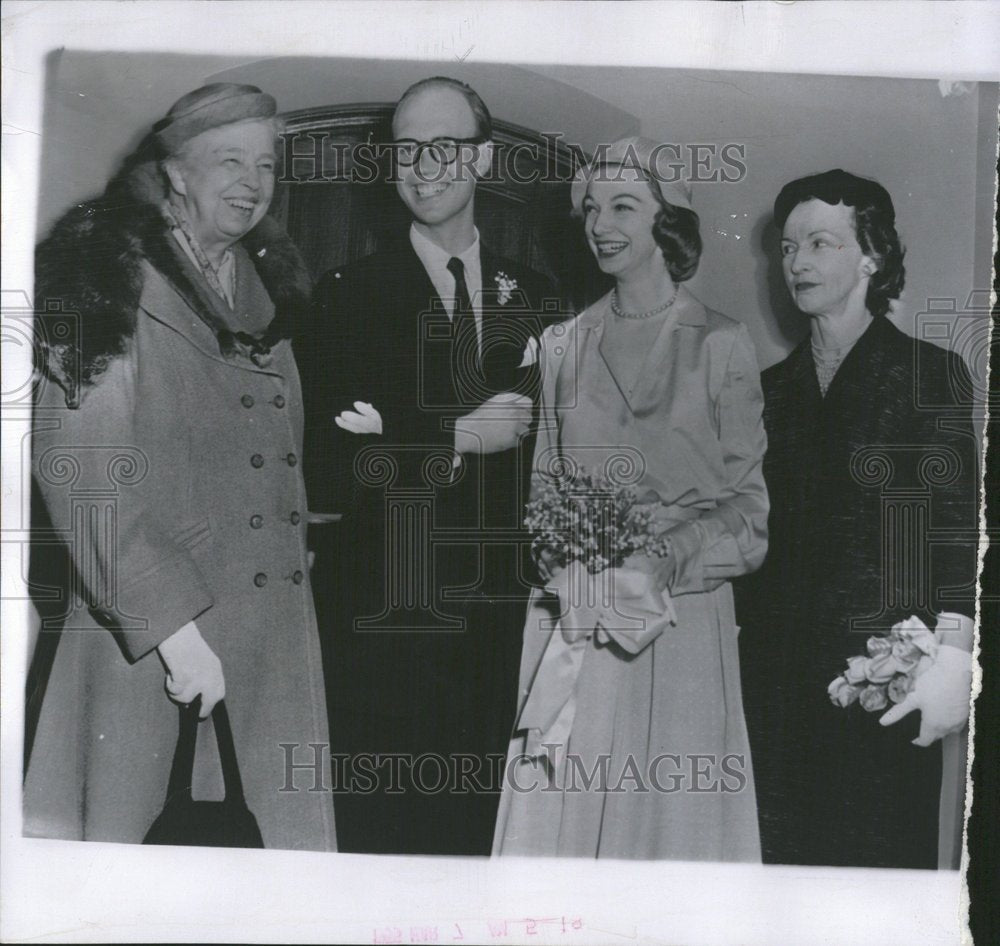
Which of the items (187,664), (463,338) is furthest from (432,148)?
(187,664)

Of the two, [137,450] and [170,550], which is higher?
[137,450]

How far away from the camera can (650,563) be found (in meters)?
2.06

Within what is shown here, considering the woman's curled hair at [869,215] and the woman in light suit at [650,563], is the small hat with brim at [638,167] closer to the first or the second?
the woman in light suit at [650,563]

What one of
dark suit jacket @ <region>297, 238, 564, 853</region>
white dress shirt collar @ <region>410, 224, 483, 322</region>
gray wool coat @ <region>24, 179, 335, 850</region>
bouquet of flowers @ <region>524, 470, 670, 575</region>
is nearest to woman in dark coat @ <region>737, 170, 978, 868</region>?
bouquet of flowers @ <region>524, 470, 670, 575</region>

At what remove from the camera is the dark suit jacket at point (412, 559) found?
2.06 m

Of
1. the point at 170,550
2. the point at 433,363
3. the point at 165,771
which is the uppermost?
the point at 433,363

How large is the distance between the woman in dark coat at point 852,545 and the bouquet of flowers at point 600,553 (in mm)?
220

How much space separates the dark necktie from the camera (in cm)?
208

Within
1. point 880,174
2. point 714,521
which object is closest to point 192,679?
point 714,521

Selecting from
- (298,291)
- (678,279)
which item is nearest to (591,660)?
(678,279)

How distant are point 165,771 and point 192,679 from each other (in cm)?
22

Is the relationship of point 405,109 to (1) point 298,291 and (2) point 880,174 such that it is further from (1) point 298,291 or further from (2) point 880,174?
(2) point 880,174

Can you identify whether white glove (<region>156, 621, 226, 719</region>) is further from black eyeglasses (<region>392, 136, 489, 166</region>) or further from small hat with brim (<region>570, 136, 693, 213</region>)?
small hat with brim (<region>570, 136, 693, 213</region>)

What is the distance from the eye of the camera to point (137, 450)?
207 centimetres
